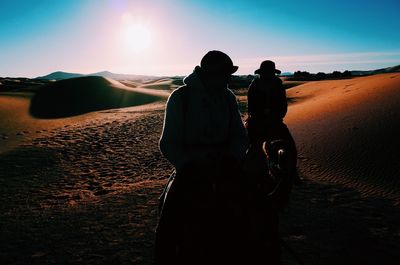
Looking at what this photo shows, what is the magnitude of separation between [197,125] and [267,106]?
131 inches

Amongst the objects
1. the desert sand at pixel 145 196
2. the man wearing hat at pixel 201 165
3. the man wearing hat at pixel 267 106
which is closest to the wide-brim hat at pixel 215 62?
the man wearing hat at pixel 201 165

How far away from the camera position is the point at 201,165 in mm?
2619

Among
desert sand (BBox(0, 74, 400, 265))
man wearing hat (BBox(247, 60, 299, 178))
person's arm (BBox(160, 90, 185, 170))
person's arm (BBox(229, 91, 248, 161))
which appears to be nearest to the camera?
person's arm (BBox(160, 90, 185, 170))

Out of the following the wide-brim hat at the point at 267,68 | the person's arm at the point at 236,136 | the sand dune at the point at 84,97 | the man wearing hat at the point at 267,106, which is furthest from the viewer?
the sand dune at the point at 84,97

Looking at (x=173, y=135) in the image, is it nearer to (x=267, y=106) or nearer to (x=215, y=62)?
(x=215, y=62)

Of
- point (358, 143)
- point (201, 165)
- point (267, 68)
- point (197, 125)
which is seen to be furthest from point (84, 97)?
point (201, 165)

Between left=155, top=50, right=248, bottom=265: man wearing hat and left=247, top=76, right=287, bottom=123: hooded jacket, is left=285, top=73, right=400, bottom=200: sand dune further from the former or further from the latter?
left=155, top=50, right=248, bottom=265: man wearing hat

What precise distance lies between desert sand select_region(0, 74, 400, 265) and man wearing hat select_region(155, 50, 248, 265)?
6.62 feet

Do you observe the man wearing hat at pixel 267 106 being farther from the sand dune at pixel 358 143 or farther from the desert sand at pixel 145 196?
the sand dune at pixel 358 143

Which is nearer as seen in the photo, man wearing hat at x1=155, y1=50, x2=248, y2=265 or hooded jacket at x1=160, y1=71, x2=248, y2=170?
man wearing hat at x1=155, y1=50, x2=248, y2=265

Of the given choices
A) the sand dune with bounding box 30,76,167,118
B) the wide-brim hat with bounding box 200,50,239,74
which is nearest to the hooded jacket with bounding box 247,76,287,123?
the wide-brim hat with bounding box 200,50,239,74

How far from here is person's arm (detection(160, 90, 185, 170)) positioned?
108 inches

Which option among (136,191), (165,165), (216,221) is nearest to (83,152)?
(165,165)

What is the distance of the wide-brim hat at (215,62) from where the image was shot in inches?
111
